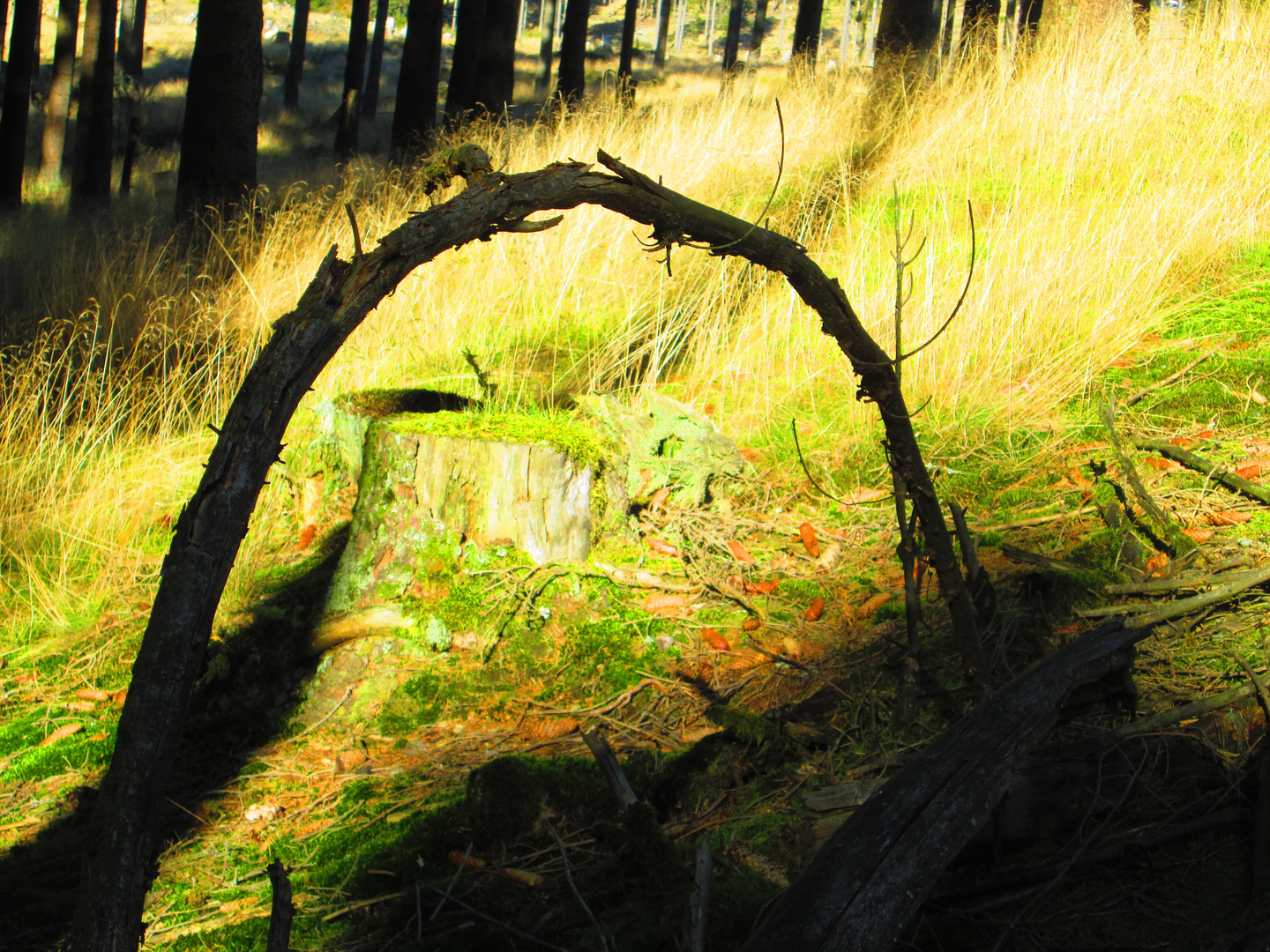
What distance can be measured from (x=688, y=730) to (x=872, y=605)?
841mm

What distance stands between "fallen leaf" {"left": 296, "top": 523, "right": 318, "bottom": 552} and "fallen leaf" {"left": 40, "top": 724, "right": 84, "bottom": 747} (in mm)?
1174

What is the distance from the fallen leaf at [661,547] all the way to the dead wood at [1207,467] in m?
1.81

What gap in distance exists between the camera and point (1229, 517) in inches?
113

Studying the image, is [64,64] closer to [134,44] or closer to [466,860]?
[134,44]

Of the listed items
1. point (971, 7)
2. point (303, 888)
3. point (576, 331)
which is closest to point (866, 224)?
point (576, 331)

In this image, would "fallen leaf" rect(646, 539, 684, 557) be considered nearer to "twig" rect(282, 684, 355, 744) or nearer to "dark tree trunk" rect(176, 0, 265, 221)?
"twig" rect(282, 684, 355, 744)

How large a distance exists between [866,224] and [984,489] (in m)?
2.01

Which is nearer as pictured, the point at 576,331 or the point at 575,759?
the point at 575,759

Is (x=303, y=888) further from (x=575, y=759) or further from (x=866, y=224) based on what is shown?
(x=866, y=224)

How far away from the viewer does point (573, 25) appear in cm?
1366

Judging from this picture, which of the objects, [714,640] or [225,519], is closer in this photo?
[225,519]

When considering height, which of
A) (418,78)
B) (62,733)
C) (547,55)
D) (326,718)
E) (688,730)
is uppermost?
(547,55)

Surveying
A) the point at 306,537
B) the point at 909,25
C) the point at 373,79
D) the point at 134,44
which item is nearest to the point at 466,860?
the point at 306,537

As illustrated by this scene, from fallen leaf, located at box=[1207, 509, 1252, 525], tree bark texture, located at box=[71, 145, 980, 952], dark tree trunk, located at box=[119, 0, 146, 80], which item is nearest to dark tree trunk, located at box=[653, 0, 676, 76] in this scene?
dark tree trunk, located at box=[119, 0, 146, 80]
